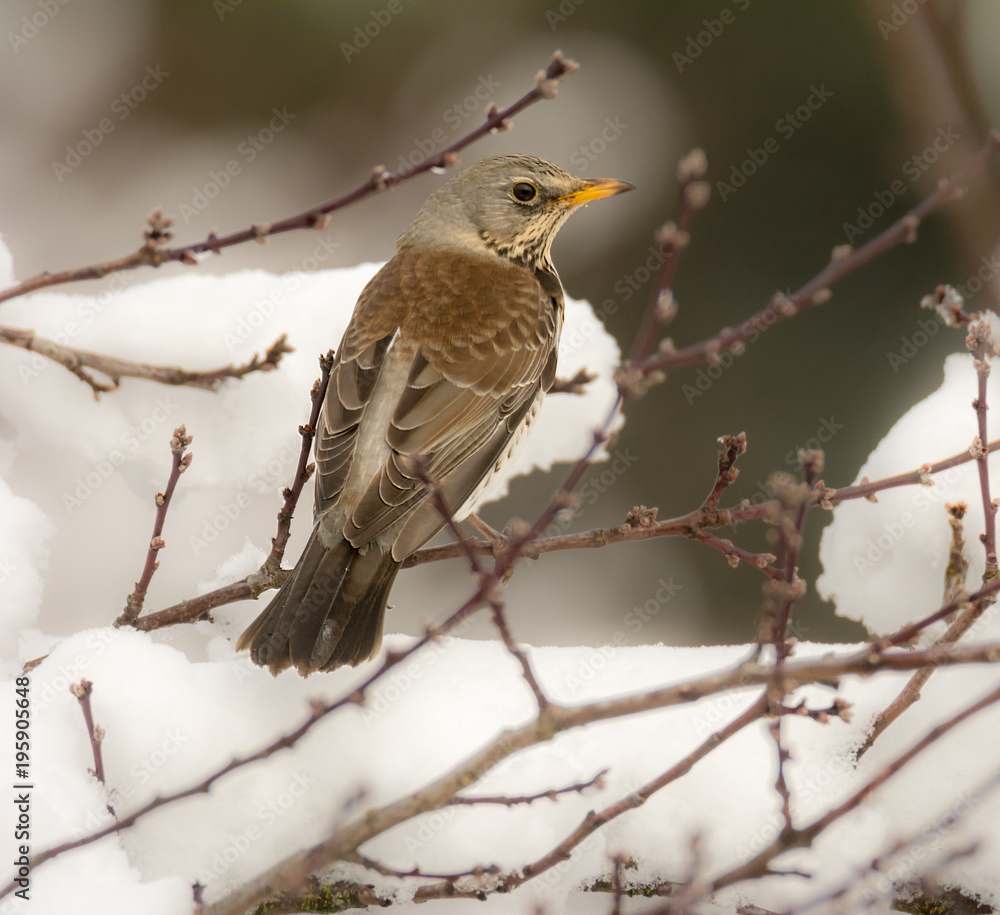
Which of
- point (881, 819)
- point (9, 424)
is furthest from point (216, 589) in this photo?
point (881, 819)

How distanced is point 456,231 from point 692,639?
303 centimetres

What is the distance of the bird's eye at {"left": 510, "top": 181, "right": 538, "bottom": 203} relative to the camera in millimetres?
3580

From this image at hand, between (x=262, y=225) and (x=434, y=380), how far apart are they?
4.67ft

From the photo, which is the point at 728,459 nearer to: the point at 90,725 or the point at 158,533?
the point at 158,533

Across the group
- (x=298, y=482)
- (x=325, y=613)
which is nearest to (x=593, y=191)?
(x=298, y=482)

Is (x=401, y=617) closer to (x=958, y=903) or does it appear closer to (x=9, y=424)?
(x=9, y=424)

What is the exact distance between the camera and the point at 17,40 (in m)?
5.07

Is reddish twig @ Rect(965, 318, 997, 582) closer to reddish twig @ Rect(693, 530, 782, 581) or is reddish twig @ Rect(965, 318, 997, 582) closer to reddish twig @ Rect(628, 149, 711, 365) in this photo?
Answer: reddish twig @ Rect(693, 530, 782, 581)

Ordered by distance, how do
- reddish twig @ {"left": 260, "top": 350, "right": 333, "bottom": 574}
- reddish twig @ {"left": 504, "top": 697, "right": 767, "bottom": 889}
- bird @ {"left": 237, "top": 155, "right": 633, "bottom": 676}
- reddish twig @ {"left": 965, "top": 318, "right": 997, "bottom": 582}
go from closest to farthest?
reddish twig @ {"left": 504, "top": 697, "right": 767, "bottom": 889} < reddish twig @ {"left": 965, "top": 318, "right": 997, "bottom": 582} < reddish twig @ {"left": 260, "top": 350, "right": 333, "bottom": 574} < bird @ {"left": 237, "top": 155, "right": 633, "bottom": 676}

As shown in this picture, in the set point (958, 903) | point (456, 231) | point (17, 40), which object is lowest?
point (958, 903)

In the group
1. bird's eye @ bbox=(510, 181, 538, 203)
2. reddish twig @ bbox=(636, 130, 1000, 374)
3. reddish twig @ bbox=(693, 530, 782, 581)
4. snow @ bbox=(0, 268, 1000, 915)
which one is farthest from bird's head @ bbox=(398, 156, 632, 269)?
reddish twig @ bbox=(636, 130, 1000, 374)

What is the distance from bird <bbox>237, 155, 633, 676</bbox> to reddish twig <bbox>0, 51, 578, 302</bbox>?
3.41 ft

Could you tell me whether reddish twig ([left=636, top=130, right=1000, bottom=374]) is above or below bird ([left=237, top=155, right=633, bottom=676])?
below

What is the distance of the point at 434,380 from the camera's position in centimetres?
297
